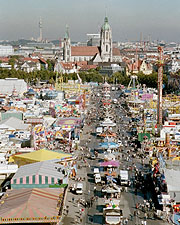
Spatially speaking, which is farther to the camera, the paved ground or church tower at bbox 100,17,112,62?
church tower at bbox 100,17,112,62

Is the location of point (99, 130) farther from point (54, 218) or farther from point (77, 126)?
point (54, 218)

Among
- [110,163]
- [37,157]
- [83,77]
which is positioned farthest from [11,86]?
[110,163]

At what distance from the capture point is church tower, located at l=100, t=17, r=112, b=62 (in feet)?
317

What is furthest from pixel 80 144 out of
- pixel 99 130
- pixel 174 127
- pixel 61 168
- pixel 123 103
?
pixel 123 103

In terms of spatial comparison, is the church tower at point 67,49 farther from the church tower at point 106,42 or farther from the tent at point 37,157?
the tent at point 37,157

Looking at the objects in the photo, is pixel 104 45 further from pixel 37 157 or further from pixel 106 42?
pixel 37 157

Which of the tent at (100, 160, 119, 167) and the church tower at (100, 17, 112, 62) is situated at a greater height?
the church tower at (100, 17, 112, 62)

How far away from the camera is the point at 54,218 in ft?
46.2

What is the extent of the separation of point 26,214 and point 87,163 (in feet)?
28.5

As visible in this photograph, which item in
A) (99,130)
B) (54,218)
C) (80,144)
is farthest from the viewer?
(99,130)

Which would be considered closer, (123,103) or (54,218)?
(54,218)

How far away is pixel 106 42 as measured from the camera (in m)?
97.6

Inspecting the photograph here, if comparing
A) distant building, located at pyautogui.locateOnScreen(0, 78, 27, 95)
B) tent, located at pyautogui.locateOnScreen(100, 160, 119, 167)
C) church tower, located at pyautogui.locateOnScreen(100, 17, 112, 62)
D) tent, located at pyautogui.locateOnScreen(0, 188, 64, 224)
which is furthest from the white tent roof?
church tower, located at pyautogui.locateOnScreen(100, 17, 112, 62)

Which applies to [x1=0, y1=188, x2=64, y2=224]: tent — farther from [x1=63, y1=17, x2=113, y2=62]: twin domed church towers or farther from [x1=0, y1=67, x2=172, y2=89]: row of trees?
[x1=63, y1=17, x2=113, y2=62]: twin domed church towers
